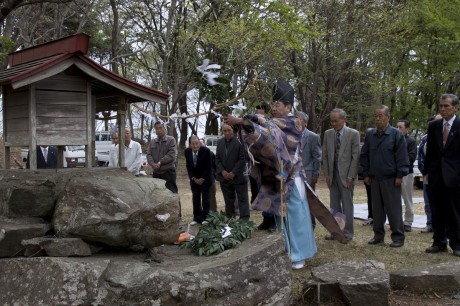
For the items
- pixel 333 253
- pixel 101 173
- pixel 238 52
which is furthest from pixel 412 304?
pixel 238 52

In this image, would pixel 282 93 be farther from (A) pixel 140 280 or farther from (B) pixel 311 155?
(A) pixel 140 280

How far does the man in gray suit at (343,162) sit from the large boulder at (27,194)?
4.49m

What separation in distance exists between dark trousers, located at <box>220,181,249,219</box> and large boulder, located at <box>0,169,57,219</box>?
417 centimetres

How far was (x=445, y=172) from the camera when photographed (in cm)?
640

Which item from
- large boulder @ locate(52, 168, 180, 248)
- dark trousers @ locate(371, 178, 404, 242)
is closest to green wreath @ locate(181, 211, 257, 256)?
large boulder @ locate(52, 168, 180, 248)

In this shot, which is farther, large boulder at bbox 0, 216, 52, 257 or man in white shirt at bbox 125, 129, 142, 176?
man in white shirt at bbox 125, 129, 142, 176

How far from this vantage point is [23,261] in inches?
147

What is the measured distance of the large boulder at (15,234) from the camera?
3924 millimetres

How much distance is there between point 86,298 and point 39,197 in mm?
1113

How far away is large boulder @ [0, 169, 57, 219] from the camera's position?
4.17 m

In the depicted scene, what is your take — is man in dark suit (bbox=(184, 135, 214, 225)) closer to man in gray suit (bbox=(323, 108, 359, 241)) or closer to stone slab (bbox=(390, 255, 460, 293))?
man in gray suit (bbox=(323, 108, 359, 241))

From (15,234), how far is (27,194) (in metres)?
0.37

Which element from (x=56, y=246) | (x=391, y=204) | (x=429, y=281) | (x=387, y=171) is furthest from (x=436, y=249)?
(x=56, y=246)

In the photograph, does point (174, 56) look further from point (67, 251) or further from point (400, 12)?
point (67, 251)
